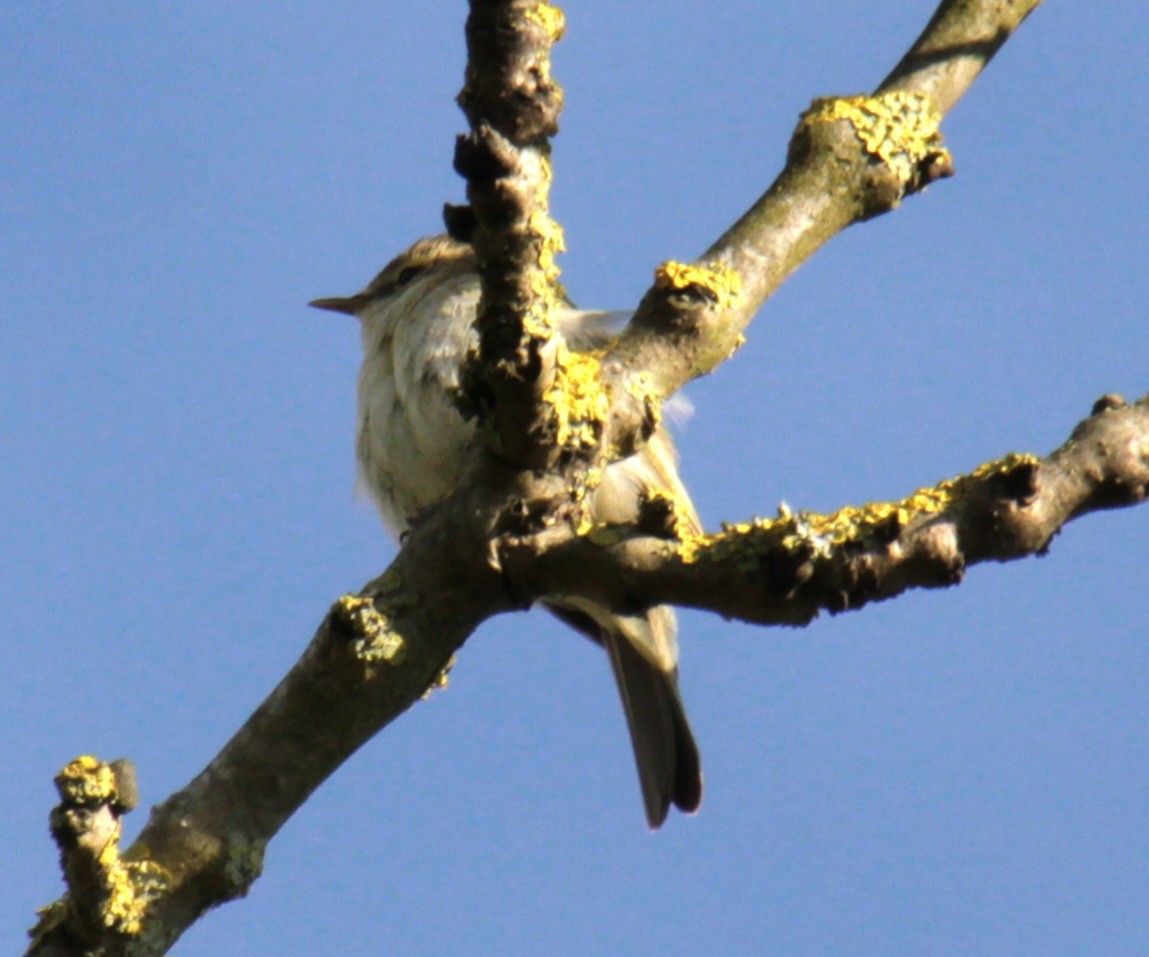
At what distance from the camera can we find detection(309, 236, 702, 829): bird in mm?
5020

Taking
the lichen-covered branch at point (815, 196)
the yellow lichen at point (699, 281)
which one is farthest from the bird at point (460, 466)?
the yellow lichen at point (699, 281)

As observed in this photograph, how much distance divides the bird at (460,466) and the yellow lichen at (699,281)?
58.1 inches

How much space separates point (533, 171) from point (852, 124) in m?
1.32

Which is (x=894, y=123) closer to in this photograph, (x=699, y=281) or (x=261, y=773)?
(x=699, y=281)

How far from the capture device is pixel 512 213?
8.06 ft

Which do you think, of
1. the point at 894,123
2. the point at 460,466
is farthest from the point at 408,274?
the point at 894,123

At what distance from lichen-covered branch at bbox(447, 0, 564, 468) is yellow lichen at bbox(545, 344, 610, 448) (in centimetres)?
3

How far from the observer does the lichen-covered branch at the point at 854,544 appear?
2.61 metres

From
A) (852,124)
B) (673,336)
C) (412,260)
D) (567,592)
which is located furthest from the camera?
(412,260)

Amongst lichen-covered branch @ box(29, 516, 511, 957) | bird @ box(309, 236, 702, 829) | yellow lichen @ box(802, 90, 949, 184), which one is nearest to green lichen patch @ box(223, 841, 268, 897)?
lichen-covered branch @ box(29, 516, 511, 957)

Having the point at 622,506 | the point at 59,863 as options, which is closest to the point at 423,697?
the point at 59,863

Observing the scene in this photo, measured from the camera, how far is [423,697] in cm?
298

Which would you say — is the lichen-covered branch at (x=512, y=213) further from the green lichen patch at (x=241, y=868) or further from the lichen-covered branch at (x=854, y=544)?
the green lichen patch at (x=241, y=868)

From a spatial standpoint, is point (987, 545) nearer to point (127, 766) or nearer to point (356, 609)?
point (356, 609)
